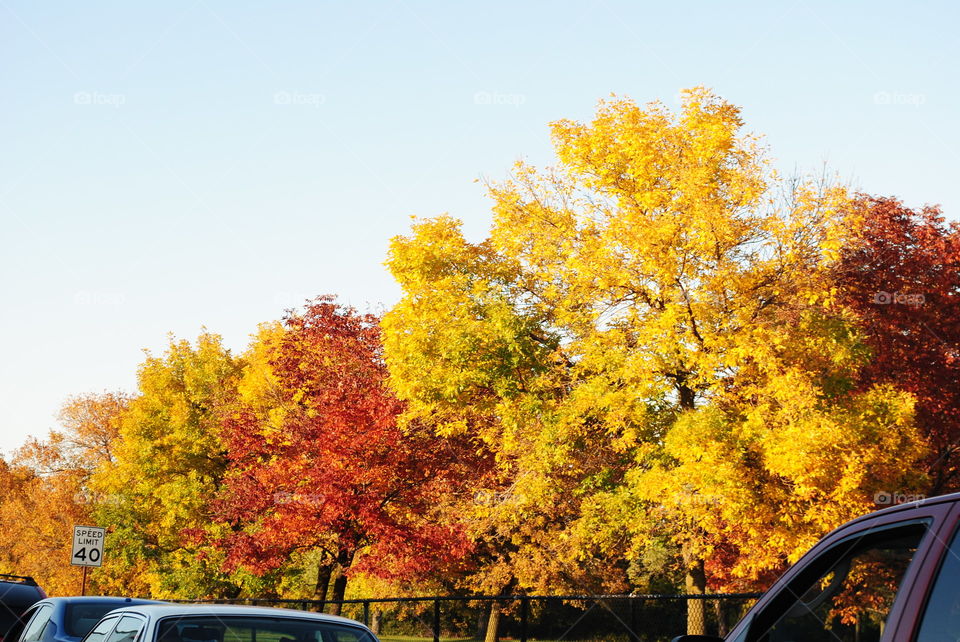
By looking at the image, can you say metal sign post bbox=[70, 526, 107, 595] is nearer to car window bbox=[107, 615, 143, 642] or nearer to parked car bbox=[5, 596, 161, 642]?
parked car bbox=[5, 596, 161, 642]

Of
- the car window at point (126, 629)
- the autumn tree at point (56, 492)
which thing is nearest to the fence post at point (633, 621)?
the car window at point (126, 629)

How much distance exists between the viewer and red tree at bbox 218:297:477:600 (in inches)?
1054

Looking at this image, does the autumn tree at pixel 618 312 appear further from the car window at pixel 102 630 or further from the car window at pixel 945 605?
the car window at pixel 945 605

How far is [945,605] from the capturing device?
110 inches

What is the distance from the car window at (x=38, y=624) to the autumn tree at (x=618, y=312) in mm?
11782

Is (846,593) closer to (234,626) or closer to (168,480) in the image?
(234,626)

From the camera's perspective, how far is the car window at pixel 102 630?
7863 mm

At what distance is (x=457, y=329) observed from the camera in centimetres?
2327

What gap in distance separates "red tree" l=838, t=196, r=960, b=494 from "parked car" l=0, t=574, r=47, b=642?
64.1 feet

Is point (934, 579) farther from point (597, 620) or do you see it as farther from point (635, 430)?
point (635, 430)

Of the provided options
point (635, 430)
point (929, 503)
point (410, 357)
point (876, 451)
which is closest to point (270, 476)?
point (410, 357)

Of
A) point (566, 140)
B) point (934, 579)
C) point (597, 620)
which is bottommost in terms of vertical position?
point (597, 620)

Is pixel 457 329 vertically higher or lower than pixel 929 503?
higher

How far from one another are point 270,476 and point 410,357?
7.25m
